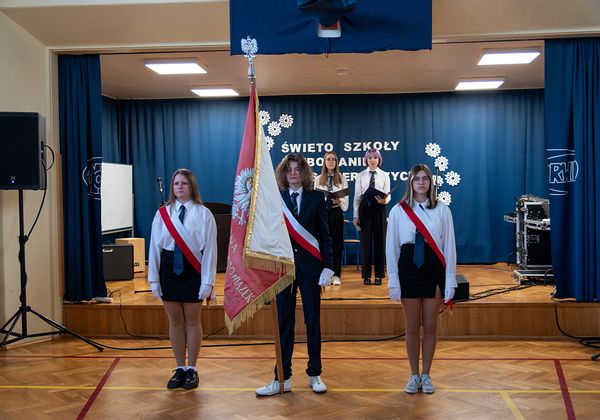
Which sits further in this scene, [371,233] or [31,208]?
[371,233]

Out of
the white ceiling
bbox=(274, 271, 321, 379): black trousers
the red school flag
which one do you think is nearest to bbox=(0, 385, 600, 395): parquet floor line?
bbox=(274, 271, 321, 379): black trousers

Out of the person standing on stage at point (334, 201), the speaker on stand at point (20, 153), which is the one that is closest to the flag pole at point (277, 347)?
the speaker on stand at point (20, 153)

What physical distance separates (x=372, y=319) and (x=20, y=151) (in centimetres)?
323

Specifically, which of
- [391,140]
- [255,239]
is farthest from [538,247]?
[255,239]

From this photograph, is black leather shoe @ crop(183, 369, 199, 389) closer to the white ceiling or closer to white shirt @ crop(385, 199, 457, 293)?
white shirt @ crop(385, 199, 457, 293)

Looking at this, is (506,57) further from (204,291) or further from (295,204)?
(204,291)

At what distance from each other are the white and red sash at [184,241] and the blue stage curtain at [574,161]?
10.8ft

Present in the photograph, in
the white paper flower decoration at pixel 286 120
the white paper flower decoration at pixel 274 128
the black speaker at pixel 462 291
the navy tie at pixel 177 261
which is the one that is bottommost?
the black speaker at pixel 462 291

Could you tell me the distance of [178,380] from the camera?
4.57 m

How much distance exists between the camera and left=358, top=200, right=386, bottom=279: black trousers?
7.71 metres

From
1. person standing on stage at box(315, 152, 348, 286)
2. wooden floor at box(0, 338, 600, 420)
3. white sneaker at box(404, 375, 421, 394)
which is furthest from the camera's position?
person standing on stage at box(315, 152, 348, 286)

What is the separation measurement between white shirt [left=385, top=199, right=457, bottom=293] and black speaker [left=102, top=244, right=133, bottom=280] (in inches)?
191

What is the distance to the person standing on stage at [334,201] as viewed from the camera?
24.9 ft

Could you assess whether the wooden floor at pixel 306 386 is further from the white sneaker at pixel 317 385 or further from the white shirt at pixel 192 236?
the white shirt at pixel 192 236
